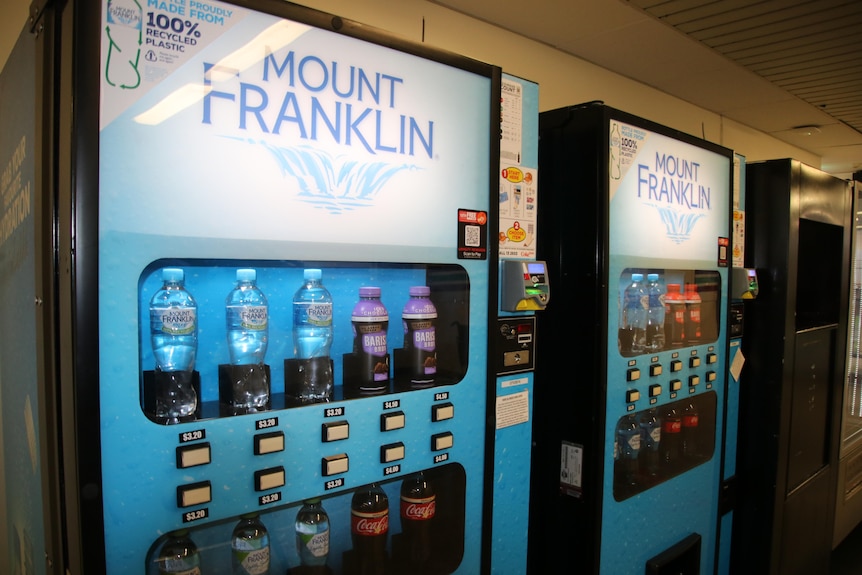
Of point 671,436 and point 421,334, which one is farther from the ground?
point 421,334

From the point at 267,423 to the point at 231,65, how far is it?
2.30 feet

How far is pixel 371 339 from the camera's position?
136 cm

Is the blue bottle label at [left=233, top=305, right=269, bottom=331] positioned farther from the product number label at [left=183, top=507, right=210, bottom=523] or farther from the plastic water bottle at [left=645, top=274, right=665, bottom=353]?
the plastic water bottle at [left=645, top=274, right=665, bottom=353]

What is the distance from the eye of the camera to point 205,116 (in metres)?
1.00

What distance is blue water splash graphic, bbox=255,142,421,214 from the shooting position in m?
1.10

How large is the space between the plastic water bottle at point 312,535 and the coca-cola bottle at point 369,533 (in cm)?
8

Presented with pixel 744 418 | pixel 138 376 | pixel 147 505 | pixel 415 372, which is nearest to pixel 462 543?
pixel 415 372

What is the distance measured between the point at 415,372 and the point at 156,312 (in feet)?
2.11

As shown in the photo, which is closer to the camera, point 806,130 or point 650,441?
point 650,441

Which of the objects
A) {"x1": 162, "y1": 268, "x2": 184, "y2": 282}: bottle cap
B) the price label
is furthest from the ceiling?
the price label

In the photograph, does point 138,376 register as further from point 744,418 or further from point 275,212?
point 744,418

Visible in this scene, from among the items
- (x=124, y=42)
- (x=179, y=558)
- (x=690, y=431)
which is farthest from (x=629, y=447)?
(x=124, y=42)

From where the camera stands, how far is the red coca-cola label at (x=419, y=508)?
144cm

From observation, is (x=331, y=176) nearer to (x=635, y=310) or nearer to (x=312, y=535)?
(x=312, y=535)
